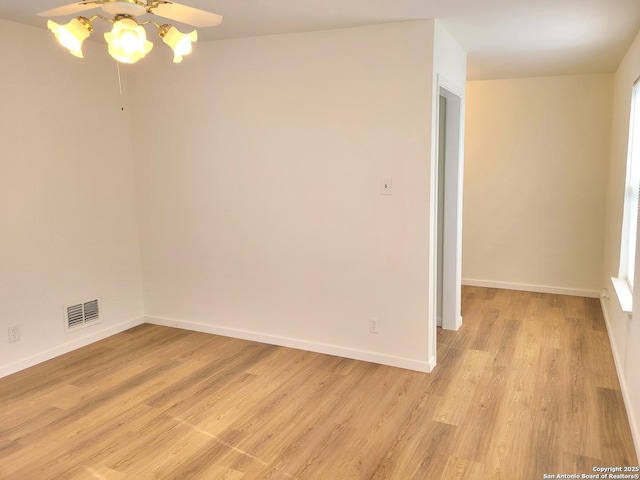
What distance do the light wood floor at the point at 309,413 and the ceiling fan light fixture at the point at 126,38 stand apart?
1880mm

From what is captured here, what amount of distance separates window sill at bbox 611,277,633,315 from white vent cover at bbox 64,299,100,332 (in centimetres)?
389

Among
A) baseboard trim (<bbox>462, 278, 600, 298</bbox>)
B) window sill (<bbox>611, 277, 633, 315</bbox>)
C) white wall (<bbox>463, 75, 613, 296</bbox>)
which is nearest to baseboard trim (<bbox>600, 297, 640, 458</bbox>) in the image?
window sill (<bbox>611, 277, 633, 315</bbox>)

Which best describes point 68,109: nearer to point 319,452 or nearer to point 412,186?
point 412,186

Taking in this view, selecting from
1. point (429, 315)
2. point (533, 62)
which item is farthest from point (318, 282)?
point (533, 62)

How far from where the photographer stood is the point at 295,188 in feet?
12.2

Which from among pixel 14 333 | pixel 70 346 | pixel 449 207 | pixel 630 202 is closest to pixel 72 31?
pixel 14 333

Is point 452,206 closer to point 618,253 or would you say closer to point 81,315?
point 618,253

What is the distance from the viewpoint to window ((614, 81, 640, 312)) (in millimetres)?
3377

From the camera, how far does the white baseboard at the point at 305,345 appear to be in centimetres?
351

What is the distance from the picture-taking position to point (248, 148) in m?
3.86

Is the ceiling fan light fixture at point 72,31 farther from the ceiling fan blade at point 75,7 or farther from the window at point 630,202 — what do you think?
the window at point 630,202

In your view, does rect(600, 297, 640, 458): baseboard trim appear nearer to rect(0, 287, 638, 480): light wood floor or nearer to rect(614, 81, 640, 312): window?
rect(0, 287, 638, 480): light wood floor

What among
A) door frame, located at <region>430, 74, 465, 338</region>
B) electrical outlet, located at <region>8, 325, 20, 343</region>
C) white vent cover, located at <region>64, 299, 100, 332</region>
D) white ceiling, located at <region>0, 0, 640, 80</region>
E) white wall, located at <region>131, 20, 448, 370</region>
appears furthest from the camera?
door frame, located at <region>430, 74, 465, 338</region>

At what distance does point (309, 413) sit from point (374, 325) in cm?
93
